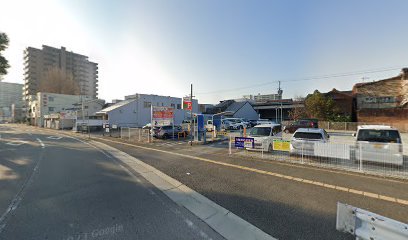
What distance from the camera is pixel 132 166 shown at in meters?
9.12

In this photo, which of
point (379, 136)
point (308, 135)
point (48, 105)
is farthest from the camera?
point (48, 105)

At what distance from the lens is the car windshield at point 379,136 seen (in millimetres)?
7703

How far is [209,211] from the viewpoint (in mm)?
4465

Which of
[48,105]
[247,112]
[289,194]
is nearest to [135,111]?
[247,112]

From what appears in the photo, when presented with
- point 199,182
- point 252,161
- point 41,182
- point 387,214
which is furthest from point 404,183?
point 41,182

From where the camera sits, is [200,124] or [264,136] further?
[200,124]

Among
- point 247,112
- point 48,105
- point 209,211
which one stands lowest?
point 209,211

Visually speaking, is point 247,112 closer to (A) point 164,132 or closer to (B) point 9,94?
(A) point 164,132

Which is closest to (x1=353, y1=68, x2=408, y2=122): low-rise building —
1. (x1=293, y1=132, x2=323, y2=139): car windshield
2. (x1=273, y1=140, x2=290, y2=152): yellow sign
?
(x1=293, y1=132, x2=323, y2=139): car windshield

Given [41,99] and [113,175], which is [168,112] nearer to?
[113,175]

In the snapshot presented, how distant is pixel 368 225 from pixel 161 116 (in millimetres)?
20967

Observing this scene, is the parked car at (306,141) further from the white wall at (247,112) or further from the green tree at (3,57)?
the white wall at (247,112)

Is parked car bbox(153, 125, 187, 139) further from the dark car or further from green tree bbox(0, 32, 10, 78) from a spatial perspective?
green tree bbox(0, 32, 10, 78)

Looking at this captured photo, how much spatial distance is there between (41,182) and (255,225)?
736 centimetres
